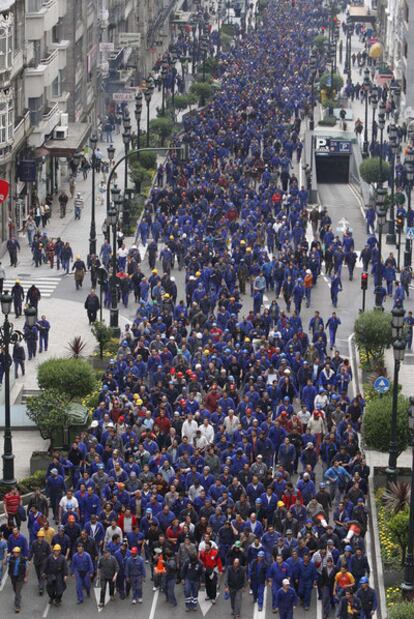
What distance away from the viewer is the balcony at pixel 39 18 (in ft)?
294

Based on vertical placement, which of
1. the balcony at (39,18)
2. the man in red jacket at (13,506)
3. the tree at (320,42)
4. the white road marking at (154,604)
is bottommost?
the tree at (320,42)

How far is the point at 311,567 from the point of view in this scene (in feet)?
147

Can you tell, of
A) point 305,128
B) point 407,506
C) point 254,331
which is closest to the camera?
point 407,506

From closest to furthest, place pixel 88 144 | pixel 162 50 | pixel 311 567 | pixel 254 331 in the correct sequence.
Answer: pixel 311 567 → pixel 254 331 → pixel 88 144 → pixel 162 50

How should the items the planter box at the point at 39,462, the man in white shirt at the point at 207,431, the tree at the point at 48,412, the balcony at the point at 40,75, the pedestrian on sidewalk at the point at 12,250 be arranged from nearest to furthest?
1. the man in white shirt at the point at 207,431
2. the planter box at the point at 39,462
3. the tree at the point at 48,412
4. the pedestrian on sidewalk at the point at 12,250
5. the balcony at the point at 40,75

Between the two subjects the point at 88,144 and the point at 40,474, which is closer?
the point at 40,474

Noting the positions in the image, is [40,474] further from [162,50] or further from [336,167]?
[162,50]

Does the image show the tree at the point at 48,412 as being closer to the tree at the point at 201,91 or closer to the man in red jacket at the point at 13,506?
the man in red jacket at the point at 13,506

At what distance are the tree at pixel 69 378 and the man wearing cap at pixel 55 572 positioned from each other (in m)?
12.0

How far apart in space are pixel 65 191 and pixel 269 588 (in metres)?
53.0

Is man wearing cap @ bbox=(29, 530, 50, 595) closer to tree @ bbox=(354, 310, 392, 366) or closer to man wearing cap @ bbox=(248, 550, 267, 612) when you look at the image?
man wearing cap @ bbox=(248, 550, 267, 612)

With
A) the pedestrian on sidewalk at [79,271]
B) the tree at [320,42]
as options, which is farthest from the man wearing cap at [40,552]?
the tree at [320,42]

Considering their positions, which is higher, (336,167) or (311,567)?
(311,567)

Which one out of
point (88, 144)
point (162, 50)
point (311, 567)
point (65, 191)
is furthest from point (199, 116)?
point (311, 567)
